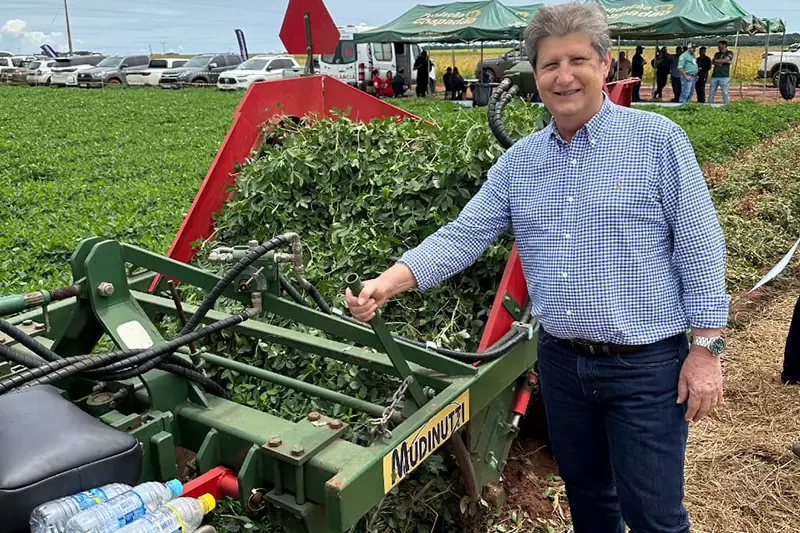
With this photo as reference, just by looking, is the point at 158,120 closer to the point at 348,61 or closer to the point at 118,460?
the point at 348,61

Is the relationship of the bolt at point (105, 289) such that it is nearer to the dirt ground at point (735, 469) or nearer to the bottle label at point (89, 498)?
the bottle label at point (89, 498)

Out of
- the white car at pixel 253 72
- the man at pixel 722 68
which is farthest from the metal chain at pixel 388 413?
the white car at pixel 253 72

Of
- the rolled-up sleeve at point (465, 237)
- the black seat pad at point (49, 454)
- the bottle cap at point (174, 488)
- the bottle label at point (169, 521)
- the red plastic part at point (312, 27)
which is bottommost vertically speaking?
the bottle cap at point (174, 488)

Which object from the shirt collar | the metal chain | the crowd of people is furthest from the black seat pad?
the crowd of people

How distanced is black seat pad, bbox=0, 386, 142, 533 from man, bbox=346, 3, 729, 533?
736mm

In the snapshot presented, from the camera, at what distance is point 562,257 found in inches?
86.1

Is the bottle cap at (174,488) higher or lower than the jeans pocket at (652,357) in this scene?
lower

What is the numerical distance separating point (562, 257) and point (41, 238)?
17.6 ft

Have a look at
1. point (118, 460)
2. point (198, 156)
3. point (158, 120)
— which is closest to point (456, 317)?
point (118, 460)

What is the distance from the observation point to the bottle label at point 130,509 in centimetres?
169

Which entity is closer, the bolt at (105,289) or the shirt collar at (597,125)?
the shirt collar at (597,125)

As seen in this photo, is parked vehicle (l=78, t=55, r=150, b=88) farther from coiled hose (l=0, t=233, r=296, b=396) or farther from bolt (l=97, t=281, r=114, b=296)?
coiled hose (l=0, t=233, r=296, b=396)

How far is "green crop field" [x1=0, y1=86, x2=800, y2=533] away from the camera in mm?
3191

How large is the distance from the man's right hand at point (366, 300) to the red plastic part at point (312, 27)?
112 inches
